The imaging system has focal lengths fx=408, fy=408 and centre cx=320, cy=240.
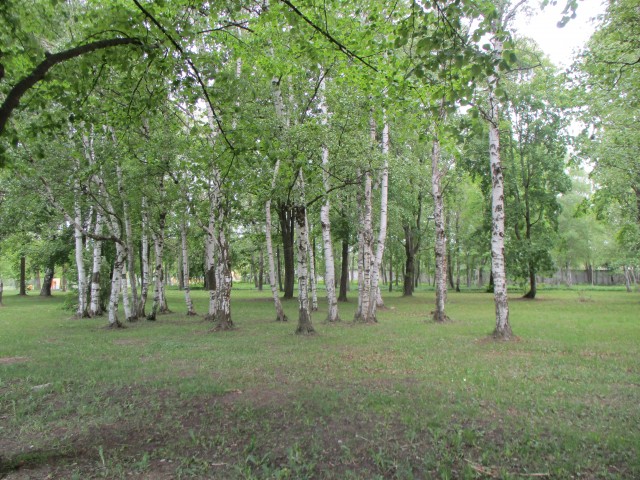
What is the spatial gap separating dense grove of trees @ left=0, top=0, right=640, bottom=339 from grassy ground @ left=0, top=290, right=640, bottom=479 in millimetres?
3283

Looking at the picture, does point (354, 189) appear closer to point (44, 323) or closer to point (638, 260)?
point (44, 323)

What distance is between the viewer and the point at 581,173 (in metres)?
42.8

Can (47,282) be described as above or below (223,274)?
below

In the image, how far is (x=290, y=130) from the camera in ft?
35.6

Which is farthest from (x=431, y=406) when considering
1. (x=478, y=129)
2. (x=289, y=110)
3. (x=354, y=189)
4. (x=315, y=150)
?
(x=354, y=189)

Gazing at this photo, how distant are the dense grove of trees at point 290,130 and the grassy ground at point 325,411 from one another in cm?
328

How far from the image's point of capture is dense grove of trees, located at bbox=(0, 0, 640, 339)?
4902 mm

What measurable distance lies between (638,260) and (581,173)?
2182 centimetres

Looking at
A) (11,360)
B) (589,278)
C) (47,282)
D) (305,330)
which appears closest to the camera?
(11,360)

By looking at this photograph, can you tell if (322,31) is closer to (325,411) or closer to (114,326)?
(325,411)

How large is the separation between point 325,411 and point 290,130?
7599mm

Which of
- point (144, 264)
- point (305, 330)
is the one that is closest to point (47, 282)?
point (144, 264)

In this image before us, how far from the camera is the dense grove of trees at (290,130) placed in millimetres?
4902

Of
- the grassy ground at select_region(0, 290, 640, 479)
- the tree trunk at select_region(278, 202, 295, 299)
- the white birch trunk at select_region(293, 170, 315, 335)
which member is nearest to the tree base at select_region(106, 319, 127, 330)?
the grassy ground at select_region(0, 290, 640, 479)
